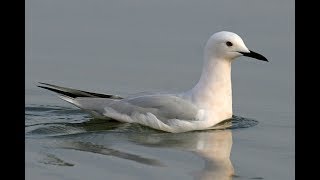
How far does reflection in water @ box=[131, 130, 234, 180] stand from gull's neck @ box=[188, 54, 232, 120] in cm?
34

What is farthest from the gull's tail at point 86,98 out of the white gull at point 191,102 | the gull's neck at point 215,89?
the gull's neck at point 215,89

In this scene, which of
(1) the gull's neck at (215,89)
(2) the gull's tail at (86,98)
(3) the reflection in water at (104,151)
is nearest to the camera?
(3) the reflection in water at (104,151)

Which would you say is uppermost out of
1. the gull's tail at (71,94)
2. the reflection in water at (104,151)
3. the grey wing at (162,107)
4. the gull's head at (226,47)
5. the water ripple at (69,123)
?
the gull's head at (226,47)

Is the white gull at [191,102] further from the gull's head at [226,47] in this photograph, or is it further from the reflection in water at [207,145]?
the reflection in water at [207,145]

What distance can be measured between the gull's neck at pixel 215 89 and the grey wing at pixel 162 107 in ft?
0.58

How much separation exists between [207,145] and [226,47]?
150 cm

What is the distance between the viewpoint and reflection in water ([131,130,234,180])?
745cm

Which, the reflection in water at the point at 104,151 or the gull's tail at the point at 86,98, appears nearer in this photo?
the reflection in water at the point at 104,151

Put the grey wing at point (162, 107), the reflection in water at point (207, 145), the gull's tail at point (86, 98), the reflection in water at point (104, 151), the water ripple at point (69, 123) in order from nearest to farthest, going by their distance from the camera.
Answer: the reflection in water at point (207, 145)
the reflection in water at point (104, 151)
the water ripple at point (69, 123)
the grey wing at point (162, 107)
the gull's tail at point (86, 98)

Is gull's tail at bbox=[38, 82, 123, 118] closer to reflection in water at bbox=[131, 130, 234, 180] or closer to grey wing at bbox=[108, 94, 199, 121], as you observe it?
grey wing at bbox=[108, 94, 199, 121]

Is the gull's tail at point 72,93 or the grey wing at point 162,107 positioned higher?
the gull's tail at point 72,93

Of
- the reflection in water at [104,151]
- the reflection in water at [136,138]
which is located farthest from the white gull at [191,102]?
the reflection in water at [104,151]

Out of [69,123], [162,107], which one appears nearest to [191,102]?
[162,107]

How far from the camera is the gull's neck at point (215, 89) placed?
9.53 m
